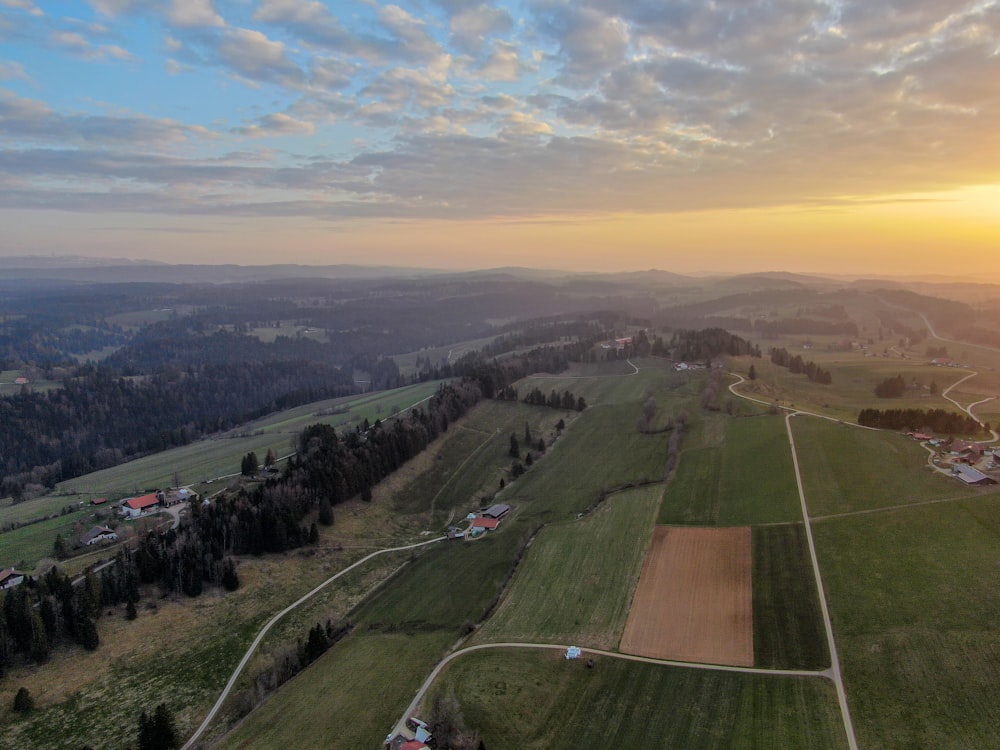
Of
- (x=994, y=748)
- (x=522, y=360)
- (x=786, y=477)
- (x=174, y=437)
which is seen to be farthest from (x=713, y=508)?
(x=174, y=437)

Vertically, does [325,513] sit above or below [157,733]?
above

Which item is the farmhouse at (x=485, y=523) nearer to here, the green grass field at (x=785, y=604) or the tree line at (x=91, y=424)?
the green grass field at (x=785, y=604)

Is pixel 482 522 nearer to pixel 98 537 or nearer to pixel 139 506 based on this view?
pixel 98 537

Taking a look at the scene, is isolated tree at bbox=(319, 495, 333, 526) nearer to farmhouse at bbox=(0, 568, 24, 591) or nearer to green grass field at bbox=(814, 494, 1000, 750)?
farmhouse at bbox=(0, 568, 24, 591)

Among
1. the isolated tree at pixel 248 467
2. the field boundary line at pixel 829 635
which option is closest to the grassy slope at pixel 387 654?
the field boundary line at pixel 829 635

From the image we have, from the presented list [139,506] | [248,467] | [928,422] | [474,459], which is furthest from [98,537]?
[928,422]
